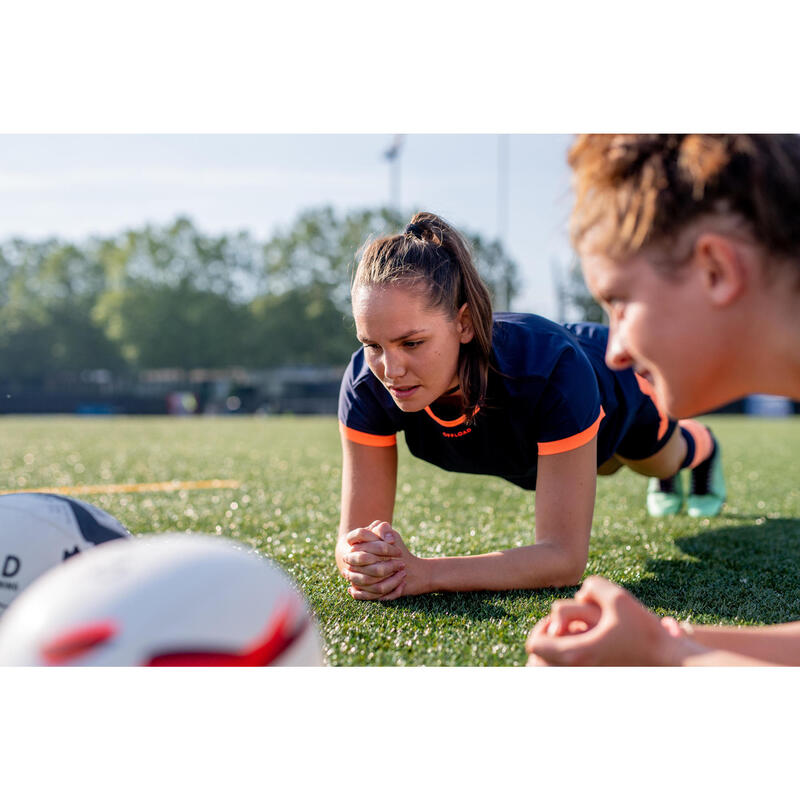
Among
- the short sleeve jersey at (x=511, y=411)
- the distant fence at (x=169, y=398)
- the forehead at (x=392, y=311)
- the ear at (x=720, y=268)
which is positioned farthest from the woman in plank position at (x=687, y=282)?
the distant fence at (x=169, y=398)

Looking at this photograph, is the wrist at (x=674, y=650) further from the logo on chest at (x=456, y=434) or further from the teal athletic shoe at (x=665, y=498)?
the teal athletic shoe at (x=665, y=498)

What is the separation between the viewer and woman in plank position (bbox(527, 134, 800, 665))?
172 cm

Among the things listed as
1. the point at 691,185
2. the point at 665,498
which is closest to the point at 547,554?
the point at 691,185

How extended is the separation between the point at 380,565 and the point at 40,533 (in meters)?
1.13

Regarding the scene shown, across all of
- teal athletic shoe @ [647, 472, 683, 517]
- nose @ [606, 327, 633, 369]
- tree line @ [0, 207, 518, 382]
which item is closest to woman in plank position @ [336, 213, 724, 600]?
nose @ [606, 327, 633, 369]

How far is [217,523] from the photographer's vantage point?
503cm

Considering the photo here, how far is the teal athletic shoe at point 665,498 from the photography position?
5445mm

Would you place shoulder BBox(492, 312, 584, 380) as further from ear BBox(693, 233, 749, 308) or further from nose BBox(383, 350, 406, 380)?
ear BBox(693, 233, 749, 308)

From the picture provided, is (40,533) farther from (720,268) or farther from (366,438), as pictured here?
(720,268)

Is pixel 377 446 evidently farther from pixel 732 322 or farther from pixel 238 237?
pixel 238 237

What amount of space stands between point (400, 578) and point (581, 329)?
1.96 meters

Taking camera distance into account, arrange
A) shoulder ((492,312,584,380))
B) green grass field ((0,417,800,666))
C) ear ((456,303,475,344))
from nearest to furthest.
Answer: green grass field ((0,417,800,666)), ear ((456,303,475,344)), shoulder ((492,312,584,380))

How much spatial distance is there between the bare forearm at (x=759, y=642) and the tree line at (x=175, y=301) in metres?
56.1

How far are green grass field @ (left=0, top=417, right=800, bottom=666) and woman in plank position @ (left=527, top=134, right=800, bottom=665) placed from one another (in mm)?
688
